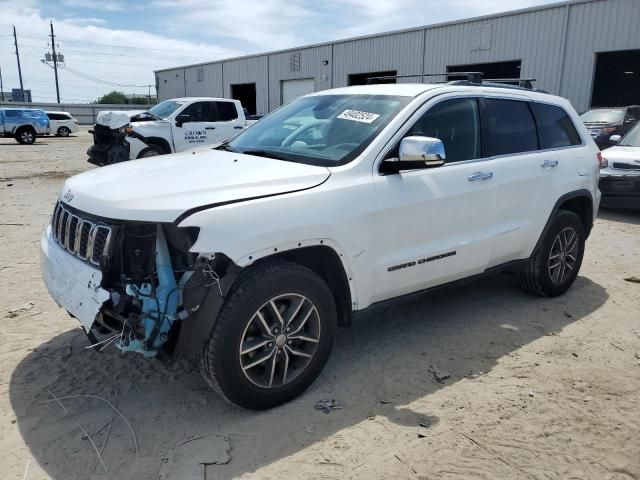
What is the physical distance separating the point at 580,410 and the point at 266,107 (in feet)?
106

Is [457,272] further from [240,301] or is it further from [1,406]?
[1,406]

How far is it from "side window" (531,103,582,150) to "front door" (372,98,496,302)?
36.1 inches

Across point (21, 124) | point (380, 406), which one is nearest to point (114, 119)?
point (380, 406)

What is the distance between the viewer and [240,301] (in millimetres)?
2846

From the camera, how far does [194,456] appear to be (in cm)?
277

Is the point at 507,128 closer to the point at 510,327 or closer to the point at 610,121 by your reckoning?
the point at 510,327

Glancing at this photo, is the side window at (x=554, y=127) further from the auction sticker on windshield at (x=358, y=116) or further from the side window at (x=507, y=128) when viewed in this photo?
the auction sticker on windshield at (x=358, y=116)

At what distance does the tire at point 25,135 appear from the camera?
2664 cm

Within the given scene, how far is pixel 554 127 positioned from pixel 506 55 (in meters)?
17.9

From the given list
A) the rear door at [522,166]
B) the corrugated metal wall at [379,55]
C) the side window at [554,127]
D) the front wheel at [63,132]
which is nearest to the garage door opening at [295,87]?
the corrugated metal wall at [379,55]

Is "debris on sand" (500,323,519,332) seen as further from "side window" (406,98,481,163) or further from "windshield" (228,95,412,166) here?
"windshield" (228,95,412,166)

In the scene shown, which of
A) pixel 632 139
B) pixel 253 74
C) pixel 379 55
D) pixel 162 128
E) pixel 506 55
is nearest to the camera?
pixel 632 139

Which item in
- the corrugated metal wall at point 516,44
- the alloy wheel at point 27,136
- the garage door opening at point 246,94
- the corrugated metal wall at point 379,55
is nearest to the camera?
the corrugated metal wall at point 516,44

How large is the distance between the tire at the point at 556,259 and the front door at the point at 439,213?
93 cm
